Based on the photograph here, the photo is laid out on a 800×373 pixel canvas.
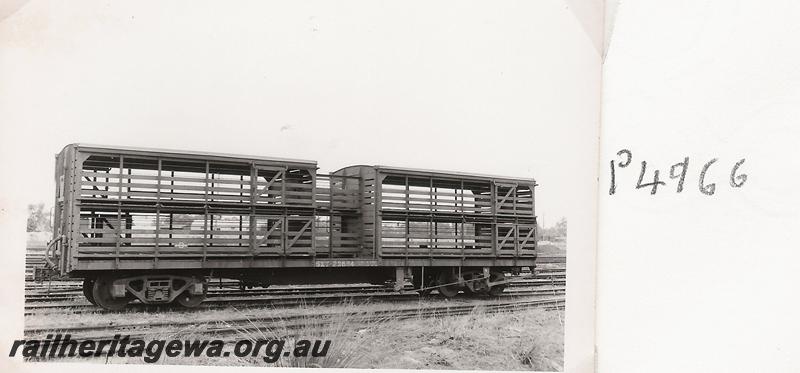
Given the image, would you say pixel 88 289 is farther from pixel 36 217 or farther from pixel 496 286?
pixel 496 286

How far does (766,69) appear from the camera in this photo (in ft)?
5.94

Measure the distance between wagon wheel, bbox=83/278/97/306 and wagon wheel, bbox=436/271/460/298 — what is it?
1426mm

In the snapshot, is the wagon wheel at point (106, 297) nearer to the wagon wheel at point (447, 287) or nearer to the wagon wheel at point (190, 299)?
the wagon wheel at point (190, 299)

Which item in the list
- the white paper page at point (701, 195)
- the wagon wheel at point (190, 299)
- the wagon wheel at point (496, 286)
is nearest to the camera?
the white paper page at point (701, 195)

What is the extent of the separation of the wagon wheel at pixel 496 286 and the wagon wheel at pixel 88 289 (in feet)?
5.35

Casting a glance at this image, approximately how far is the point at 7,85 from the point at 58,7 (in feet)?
1.13

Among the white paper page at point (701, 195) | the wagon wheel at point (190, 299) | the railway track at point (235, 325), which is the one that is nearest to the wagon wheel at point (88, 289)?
the railway track at point (235, 325)

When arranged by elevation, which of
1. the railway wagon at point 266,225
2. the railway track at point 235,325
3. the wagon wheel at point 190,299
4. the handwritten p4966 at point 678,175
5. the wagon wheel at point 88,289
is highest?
the handwritten p4966 at point 678,175

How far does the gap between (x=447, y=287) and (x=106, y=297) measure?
4.77 ft

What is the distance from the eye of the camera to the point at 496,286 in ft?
8.41

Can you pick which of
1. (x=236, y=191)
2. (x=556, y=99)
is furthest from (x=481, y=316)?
(x=236, y=191)

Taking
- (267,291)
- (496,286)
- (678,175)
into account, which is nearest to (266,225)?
(267,291)

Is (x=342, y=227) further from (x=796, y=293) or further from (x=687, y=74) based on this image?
(x=796, y=293)

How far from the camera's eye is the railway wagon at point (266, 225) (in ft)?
7.67
